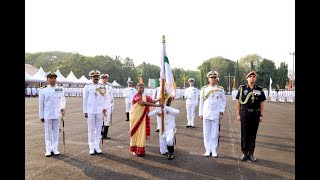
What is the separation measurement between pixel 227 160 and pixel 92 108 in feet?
12.1

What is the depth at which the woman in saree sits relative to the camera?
24.2ft

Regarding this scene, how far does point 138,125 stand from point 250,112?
2812 millimetres

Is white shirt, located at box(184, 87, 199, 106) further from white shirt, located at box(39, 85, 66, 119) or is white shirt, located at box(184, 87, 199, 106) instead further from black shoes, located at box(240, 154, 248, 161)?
white shirt, located at box(39, 85, 66, 119)

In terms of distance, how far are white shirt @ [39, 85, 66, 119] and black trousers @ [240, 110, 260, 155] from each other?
479 centimetres

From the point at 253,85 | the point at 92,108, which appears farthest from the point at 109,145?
the point at 253,85

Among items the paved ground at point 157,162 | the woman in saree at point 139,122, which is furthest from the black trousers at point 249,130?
the woman in saree at point 139,122

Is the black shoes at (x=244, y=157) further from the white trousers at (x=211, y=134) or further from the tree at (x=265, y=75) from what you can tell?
the tree at (x=265, y=75)

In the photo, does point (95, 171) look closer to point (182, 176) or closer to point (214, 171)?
point (182, 176)

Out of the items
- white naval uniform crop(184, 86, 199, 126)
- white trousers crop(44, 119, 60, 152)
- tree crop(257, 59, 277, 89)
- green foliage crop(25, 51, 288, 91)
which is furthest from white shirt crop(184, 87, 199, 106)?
tree crop(257, 59, 277, 89)

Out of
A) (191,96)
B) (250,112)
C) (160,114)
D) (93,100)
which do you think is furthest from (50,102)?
(191,96)

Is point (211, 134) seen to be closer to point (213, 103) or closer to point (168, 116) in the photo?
point (213, 103)

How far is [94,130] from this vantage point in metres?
7.79

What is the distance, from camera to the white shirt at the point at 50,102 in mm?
7551

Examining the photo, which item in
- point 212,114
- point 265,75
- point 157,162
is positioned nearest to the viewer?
point 157,162
